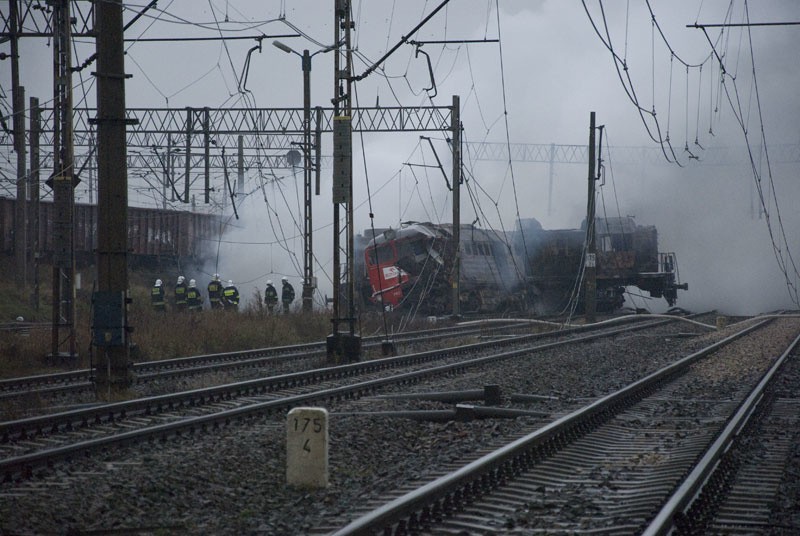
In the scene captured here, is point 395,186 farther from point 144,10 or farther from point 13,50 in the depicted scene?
point 144,10

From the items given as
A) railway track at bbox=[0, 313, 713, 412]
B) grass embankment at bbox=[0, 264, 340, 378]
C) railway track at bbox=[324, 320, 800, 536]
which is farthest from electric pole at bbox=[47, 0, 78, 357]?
railway track at bbox=[324, 320, 800, 536]

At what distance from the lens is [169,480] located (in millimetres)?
7695

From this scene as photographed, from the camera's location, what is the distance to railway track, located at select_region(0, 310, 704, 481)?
29.0ft

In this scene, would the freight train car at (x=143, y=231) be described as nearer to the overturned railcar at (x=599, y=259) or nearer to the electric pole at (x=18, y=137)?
the electric pole at (x=18, y=137)

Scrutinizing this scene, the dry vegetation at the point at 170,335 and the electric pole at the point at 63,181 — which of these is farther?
the dry vegetation at the point at 170,335

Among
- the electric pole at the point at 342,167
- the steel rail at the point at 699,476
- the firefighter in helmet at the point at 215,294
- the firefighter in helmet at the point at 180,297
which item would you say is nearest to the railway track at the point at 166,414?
the electric pole at the point at 342,167

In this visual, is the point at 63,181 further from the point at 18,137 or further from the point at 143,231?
the point at 143,231

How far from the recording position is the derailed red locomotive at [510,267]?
35500 mm

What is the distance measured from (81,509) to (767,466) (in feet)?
18.1

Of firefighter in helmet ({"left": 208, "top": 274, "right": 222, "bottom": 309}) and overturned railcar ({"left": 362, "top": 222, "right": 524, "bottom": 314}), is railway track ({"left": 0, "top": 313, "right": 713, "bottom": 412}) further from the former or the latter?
firefighter in helmet ({"left": 208, "top": 274, "right": 222, "bottom": 309})

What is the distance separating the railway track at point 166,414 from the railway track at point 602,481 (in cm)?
310

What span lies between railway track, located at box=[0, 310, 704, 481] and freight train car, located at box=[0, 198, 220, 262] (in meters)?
24.8

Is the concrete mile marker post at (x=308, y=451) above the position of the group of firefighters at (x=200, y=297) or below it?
below

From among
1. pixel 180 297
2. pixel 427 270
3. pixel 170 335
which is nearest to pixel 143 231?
pixel 180 297
